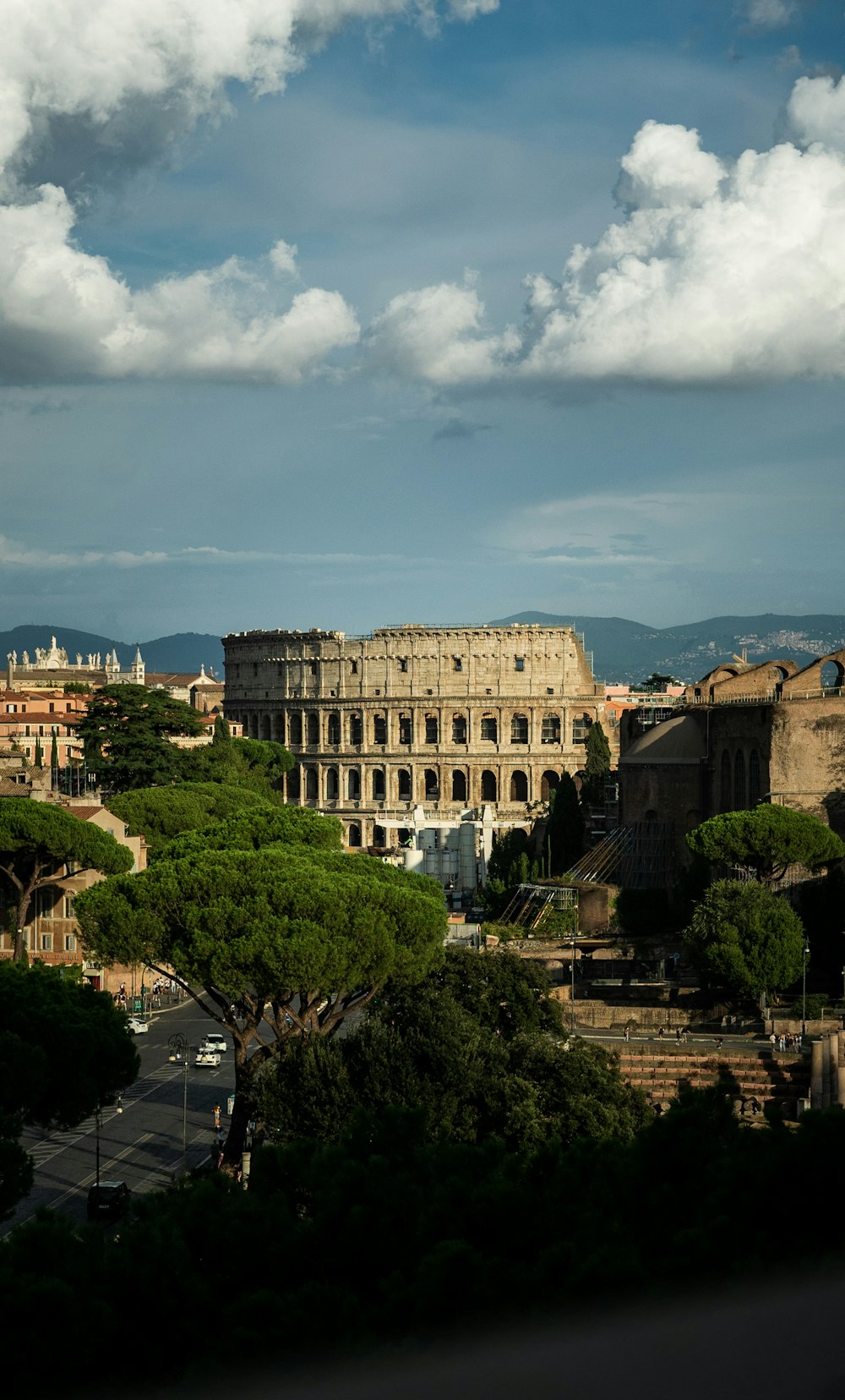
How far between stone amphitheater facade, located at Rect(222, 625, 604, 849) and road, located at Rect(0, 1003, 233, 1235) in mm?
57201

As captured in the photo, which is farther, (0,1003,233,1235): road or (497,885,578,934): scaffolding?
(497,885,578,934): scaffolding

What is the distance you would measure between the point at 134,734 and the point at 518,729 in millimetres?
34879

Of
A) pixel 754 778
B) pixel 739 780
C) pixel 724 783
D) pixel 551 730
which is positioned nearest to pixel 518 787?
pixel 551 730

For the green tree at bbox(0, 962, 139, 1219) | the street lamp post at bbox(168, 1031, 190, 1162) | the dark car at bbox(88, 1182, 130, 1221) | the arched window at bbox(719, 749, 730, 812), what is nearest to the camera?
the green tree at bbox(0, 962, 139, 1219)

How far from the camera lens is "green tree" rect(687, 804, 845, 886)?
4034 centimetres

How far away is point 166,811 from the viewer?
2034 inches

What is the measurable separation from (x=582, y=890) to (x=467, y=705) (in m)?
47.2

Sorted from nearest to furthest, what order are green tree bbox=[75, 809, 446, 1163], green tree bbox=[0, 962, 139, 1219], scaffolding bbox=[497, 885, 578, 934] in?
green tree bbox=[0, 962, 139, 1219], green tree bbox=[75, 809, 446, 1163], scaffolding bbox=[497, 885, 578, 934]

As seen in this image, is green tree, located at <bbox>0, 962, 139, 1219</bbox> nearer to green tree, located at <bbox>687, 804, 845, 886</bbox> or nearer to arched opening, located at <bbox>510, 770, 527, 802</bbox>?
green tree, located at <bbox>687, 804, 845, 886</bbox>

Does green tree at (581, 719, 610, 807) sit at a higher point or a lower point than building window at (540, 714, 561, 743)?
lower

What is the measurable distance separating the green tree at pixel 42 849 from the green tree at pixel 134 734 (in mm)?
21186

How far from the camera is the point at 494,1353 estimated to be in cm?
441

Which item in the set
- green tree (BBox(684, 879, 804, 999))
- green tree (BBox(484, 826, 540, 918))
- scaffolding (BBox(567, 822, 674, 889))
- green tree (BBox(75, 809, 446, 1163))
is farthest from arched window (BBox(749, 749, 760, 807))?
green tree (BBox(75, 809, 446, 1163))

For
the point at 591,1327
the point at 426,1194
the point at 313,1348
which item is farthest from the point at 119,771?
the point at 591,1327
